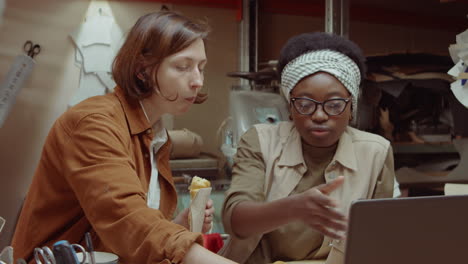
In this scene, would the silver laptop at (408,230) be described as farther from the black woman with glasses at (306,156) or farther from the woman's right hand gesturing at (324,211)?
the black woman with glasses at (306,156)

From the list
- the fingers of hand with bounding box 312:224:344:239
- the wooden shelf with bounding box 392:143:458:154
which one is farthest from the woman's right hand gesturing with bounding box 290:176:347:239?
the wooden shelf with bounding box 392:143:458:154

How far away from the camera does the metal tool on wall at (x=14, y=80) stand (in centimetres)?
282

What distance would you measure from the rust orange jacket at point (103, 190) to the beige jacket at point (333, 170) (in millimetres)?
268

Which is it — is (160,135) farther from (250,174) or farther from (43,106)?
(43,106)

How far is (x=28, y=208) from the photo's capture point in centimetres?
112

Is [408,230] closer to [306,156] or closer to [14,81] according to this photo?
[306,156]

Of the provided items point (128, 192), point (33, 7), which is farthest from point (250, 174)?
point (33, 7)

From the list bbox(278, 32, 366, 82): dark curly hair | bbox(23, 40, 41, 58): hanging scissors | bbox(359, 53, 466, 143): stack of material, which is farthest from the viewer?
bbox(23, 40, 41, 58): hanging scissors

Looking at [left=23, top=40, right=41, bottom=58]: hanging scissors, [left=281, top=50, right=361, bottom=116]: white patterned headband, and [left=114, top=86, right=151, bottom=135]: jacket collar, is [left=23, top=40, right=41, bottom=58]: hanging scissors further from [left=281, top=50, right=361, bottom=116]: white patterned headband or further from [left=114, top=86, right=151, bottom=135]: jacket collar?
[left=281, top=50, right=361, bottom=116]: white patterned headband

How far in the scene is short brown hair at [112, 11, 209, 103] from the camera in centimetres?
112

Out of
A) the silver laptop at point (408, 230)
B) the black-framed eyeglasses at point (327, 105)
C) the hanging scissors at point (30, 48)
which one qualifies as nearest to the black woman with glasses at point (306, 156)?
the black-framed eyeglasses at point (327, 105)

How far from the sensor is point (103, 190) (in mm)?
892

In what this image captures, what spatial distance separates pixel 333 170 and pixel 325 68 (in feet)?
0.84

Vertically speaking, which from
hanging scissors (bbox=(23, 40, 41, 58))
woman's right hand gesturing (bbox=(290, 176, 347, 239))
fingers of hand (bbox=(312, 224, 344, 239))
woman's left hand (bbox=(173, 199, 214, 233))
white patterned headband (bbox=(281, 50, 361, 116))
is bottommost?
woman's left hand (bbox=(173, 199, 214, 233))
